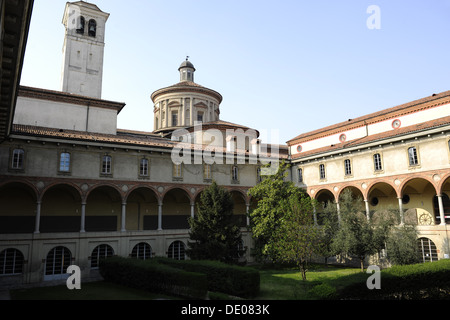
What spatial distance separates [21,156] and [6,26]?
49.2 ft

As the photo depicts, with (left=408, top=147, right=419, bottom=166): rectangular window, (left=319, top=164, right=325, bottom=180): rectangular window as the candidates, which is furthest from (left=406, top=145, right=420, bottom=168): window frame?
(left=319, top=164, right=325, bottom=180): rectangular window

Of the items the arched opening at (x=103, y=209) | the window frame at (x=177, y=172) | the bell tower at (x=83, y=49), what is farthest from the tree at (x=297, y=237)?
the bell tower at (x=83, y=49)

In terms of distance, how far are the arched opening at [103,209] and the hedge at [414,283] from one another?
19002mm

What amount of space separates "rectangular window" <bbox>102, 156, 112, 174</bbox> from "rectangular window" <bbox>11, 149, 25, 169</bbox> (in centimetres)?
513

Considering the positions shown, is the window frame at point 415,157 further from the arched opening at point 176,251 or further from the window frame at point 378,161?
the arched opening at point 176,251

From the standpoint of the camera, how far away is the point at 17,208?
23.6 meters

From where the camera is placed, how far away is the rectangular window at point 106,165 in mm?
24656

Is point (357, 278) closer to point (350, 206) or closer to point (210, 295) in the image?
point (210, 295)

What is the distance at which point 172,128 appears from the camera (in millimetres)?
39875

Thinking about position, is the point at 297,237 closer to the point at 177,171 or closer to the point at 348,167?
the point at 348,167

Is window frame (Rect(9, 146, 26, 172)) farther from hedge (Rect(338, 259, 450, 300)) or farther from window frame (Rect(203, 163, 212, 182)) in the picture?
hedge (Rect(338, 259, 450, 300))

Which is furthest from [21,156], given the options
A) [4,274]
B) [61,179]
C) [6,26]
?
[6,26]

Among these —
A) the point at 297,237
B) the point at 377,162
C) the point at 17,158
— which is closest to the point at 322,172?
the point at 377,162
